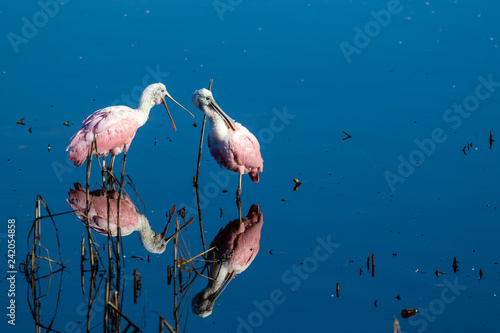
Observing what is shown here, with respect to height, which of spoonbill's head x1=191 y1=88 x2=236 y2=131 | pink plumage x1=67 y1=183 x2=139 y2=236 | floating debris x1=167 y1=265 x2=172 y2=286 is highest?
spoonbill's head x1=191 y1=88 x2=236 y2=131

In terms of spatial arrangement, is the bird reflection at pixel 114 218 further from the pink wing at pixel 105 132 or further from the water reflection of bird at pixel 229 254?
the water reflection of bird at pixel 229 254

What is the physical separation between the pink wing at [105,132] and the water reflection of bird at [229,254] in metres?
1.71

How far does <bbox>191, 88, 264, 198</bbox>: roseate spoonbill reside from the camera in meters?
8.46

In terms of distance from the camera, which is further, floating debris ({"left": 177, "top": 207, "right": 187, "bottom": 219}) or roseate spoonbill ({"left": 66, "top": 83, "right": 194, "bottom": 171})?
roseate spoonbill ({"left": 66, "top": 83, "right": 194, "bottom": 171})

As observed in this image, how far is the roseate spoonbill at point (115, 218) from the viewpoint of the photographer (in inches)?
293

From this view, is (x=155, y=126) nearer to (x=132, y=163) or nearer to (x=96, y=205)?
(x=132, y=163)

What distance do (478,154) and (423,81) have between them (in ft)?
8.36

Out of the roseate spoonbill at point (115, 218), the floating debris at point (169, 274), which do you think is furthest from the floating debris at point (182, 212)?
A: the floating debris at point (169, 274)

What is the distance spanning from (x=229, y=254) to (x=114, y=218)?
1.28 m

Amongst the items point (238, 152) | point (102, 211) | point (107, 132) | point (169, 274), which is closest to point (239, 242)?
point (169, 274)

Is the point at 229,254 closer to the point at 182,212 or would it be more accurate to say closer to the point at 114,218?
the point at 182,212

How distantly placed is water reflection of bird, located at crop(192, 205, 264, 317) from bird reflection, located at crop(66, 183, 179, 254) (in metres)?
0.49

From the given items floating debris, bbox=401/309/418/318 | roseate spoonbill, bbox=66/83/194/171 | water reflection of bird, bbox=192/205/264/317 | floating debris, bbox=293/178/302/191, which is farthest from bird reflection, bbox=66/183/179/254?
floating debris, bbox=401/309/418/318

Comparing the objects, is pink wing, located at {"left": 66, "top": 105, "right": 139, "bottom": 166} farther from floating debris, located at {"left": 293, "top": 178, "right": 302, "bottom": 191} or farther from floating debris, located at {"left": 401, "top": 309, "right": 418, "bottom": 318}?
floating debris, located at {"left": 401, "top": 309, "right": 418, "bottom": 318}
